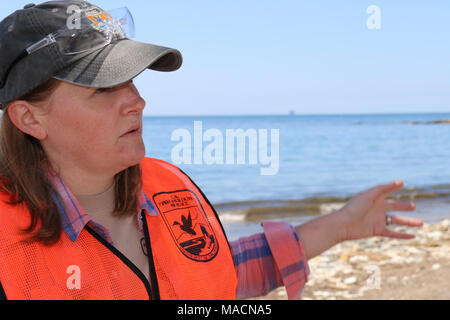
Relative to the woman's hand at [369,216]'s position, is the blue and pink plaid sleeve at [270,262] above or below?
below

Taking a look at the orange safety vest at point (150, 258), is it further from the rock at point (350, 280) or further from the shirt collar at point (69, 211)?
the rock at point (350, 280)

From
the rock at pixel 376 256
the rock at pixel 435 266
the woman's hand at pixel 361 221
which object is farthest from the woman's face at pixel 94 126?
the rock at pixel 376 256

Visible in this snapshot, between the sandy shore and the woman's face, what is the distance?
329 cm

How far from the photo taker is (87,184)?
1749 mm

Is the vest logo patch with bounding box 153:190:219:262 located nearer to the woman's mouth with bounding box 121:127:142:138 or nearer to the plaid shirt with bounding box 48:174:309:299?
the plaid shirt with bounding box 48:174:309:299

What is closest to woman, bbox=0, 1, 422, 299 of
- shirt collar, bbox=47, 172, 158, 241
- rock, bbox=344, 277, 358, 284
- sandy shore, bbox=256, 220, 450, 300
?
shirt collar, bbox=47, 172, 158, 241

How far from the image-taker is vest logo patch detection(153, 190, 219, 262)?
1806 millimetres

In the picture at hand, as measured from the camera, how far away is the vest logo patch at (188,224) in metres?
1.81

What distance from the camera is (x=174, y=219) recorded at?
1863 mm

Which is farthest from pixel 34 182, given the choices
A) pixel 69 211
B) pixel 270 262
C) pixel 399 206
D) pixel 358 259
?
pixel 358 259

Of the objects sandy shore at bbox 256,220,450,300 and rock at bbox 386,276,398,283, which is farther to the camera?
rock at bbox 386,276,398,283

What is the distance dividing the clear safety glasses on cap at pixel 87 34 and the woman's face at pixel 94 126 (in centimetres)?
14

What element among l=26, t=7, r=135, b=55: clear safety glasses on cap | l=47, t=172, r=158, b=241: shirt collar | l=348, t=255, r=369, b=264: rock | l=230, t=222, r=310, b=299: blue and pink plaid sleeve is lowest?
l=348, t=255, r=369, b=264: rock

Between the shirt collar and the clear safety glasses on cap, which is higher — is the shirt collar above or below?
below
